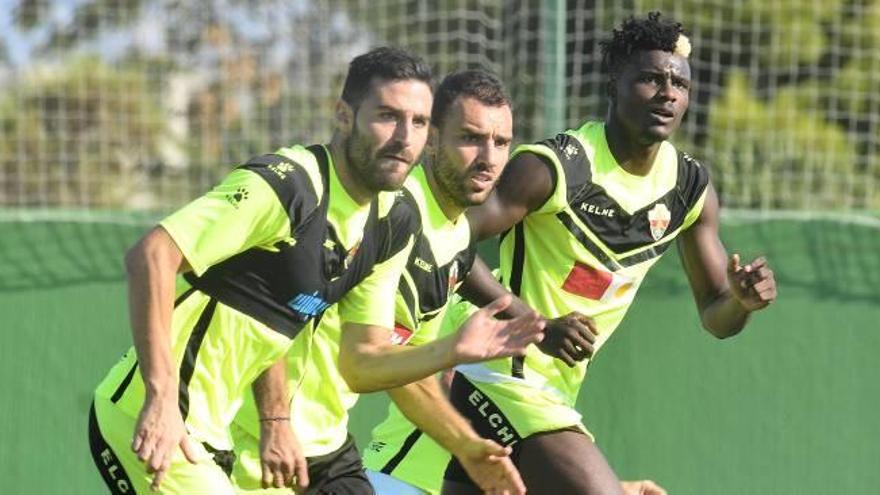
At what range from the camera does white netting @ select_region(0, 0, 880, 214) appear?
10656mm

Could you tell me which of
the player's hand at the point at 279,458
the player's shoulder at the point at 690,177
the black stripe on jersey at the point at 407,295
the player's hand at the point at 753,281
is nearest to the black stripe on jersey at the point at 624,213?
the player's shoulder at the point at 690,177

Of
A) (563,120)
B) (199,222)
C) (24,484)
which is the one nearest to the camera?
(199,222)

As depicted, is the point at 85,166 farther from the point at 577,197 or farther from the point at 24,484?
the point at 577,197

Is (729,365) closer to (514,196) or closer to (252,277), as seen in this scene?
(514,196)

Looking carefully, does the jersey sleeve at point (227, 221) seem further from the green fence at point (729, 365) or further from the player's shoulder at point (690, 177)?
the green fence at point (729, 365)

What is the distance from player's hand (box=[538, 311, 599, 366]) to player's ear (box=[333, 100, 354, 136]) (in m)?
1.14

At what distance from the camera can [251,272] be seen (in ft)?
19.9

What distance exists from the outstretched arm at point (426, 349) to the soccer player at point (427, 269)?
446 mm

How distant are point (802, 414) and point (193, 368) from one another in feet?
16.4

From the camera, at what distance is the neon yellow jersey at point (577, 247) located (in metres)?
7.73

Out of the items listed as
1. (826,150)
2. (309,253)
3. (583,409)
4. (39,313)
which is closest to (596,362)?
(583,409)

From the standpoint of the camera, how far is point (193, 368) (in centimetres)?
600

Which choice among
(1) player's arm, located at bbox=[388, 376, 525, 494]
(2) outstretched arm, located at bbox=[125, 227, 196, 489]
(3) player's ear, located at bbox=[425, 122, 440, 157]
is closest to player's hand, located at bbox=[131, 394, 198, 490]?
(2) outstretched arm, located at bbox=[125, 227, 196, 489]

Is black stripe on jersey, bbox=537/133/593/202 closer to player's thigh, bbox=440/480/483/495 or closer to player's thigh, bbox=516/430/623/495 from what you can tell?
player's thigh, bbox=516/430/623/495
